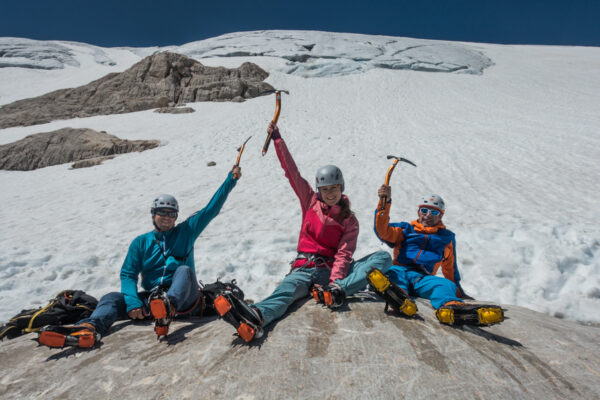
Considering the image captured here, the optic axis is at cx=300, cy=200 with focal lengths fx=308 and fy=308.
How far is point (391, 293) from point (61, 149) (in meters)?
17.7

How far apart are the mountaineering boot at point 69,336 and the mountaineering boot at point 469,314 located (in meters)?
3.04

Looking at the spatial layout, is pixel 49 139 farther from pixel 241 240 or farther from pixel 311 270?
pixel 311 270

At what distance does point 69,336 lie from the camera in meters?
2.58

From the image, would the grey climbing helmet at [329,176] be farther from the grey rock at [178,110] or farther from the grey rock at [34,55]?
the grey rock at [34,55]

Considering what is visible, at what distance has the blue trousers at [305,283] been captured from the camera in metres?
2.69

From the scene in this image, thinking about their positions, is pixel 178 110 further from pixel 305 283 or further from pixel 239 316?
pixel 239 316

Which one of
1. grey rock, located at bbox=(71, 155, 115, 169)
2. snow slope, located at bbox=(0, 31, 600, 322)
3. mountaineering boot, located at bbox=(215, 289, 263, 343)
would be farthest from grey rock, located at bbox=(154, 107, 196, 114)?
mountaineering boot, located at bbox=(215, 289, 263, 343)

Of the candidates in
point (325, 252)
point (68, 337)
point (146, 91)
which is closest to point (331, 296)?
point (325, 252)

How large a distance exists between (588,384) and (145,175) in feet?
41.6

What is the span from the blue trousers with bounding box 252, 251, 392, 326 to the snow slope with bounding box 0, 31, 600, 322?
1895 mm

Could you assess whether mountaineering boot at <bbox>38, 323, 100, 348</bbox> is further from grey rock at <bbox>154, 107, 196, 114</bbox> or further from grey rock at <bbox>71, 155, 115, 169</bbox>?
grey rock at <bbox>154, 107, 196, 114</bbox>

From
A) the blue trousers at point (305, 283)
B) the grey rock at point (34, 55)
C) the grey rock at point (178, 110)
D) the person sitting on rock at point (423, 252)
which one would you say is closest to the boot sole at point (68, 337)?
the blue trousers at point (305, 283)

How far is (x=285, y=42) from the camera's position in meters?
42.8

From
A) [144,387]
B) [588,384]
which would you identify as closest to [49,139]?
[144,387]
